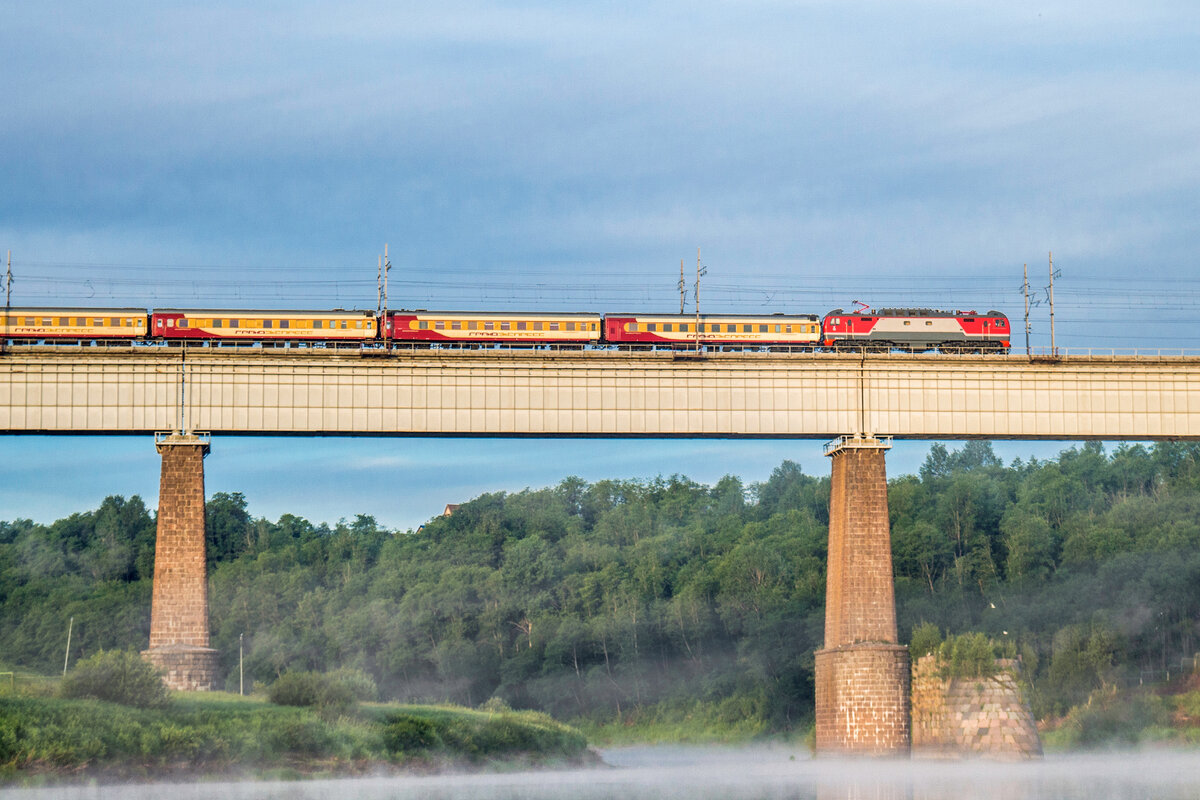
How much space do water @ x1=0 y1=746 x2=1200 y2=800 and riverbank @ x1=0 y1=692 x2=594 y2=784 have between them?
1.21 metres

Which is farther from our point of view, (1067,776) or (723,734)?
(723,734)

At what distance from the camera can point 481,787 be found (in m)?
58.5

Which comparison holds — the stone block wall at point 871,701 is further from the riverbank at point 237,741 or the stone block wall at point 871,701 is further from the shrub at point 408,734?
the shrub at point 408,734

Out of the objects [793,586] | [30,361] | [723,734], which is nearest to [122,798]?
[30,361]

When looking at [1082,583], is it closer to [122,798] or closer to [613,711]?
[613,711]

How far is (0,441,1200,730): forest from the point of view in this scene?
110 meters

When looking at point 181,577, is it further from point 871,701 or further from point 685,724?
point 685,724

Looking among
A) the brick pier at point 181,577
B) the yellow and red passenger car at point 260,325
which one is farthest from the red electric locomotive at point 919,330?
the brick pier at point 181,577

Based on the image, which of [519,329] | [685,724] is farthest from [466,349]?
[685,724]

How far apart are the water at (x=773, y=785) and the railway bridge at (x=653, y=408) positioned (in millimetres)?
5135

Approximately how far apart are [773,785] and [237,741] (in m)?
21.1

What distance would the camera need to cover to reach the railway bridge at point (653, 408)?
6731 cm

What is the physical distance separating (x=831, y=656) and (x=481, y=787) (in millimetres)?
18864

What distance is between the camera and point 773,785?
58.5 meters
